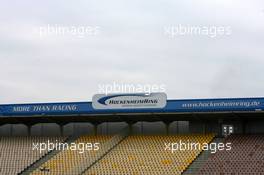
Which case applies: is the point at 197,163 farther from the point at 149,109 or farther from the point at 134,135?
the point at 134,135

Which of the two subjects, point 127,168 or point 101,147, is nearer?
point 127,168

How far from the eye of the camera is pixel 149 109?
40.2m

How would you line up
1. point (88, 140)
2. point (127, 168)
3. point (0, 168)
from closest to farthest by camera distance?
point (127, 168), point (0, 168), point (88, 140)

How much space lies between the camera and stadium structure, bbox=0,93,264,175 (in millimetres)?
36625

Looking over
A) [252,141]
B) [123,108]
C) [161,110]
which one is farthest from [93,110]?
[252,141]

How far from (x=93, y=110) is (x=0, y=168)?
758 cm

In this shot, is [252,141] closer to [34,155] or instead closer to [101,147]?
[101,147]

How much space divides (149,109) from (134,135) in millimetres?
3416

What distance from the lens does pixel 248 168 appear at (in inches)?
1355
